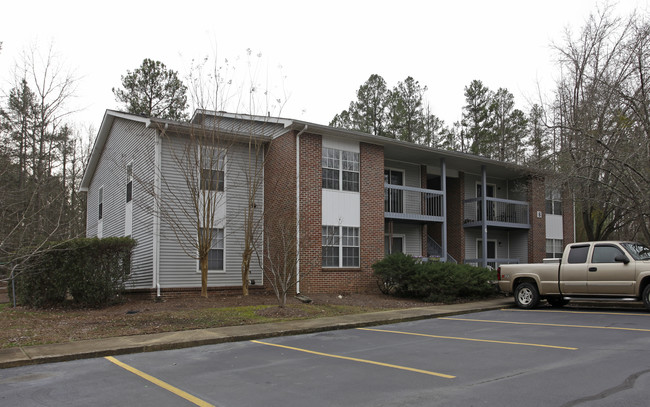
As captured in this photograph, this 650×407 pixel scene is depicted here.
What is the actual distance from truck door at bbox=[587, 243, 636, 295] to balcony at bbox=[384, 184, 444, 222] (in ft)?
26.8

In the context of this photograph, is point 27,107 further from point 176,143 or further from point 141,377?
point 141,377

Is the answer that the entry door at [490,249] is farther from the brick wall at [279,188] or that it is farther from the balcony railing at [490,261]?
the brick wall at [279,188]

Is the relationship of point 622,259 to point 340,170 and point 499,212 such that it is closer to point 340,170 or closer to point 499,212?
point 340,170

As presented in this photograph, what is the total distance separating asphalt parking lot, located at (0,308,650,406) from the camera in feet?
19.0

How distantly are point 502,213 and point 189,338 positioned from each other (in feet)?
66.5

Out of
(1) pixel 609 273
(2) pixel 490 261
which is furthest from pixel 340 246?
(2) pixel 490 261

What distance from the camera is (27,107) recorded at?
3047 cm

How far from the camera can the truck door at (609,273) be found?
1293 cm

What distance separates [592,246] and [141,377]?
1180cm

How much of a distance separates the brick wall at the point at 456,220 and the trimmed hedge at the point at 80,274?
607 inches

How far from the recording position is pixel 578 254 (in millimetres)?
13938

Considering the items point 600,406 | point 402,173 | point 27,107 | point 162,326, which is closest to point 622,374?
point 600,406

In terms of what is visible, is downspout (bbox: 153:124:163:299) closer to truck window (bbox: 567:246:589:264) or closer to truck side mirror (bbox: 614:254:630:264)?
truck window (bbox: 567:246:589:264)

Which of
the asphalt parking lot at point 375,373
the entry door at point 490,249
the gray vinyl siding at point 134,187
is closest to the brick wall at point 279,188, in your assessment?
the gray vinyl siding at point 134,187
